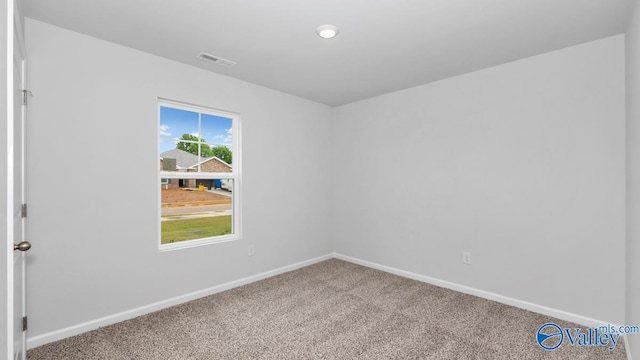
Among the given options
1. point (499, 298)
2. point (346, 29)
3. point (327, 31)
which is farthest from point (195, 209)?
point (499, 298)

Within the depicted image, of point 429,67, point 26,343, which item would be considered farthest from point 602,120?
point 26,343

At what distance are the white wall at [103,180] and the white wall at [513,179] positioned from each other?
6.11ft

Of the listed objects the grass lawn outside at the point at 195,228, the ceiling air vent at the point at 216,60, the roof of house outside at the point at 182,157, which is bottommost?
the grass lawn outside at the point at 195,228

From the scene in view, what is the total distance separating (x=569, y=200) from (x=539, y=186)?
0.25 m

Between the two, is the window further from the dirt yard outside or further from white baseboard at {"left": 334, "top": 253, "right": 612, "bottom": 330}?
white baseboard at {"left": 334, "top": 253, "right": 612, "bottom": 330}

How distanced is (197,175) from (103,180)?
875 mm

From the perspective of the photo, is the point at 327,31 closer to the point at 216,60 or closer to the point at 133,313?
the point at 216,60

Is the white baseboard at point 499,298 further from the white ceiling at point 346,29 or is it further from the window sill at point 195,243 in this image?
the white ceiling at point 346,29

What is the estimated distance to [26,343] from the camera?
216 cm

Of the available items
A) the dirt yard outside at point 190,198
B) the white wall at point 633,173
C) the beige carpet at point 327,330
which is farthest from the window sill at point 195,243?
the white wall at point 633,173

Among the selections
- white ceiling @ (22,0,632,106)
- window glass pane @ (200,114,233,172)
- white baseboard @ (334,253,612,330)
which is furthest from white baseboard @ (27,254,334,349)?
white ceiling @ (22,0,632,106)

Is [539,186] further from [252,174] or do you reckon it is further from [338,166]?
[252,174]

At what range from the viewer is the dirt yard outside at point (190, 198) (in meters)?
3.09

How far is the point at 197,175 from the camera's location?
3262mm
